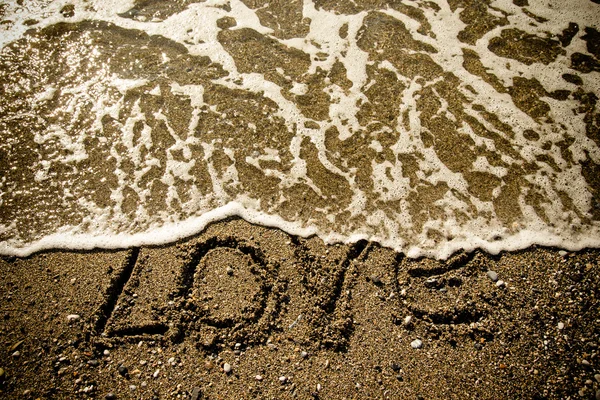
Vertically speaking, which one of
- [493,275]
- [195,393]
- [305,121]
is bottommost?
[195,393]

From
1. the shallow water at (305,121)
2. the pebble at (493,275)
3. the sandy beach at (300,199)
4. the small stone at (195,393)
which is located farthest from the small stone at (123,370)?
the pebble at (493,275)

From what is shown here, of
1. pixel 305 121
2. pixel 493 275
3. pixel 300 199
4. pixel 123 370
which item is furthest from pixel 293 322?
pixel 305 121

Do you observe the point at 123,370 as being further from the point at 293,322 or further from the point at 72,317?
the point at 293,322

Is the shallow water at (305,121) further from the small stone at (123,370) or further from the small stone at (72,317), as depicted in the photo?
the small stone at (123,370)

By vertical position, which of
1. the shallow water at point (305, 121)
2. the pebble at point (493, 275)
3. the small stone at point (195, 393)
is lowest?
the small stone at point (195, 393)

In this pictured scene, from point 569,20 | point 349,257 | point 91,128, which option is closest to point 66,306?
point 91,128

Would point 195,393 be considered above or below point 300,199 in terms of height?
below
